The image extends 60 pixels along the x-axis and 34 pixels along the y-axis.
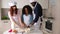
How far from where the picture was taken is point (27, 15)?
70cm

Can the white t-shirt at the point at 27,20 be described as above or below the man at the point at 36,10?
below

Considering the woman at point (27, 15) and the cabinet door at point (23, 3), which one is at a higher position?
the cabinet door at point (23, 3)

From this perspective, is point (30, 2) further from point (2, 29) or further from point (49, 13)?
point (2, 29)

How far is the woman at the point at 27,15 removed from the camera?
2.30ft

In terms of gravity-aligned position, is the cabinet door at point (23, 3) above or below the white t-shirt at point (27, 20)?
above

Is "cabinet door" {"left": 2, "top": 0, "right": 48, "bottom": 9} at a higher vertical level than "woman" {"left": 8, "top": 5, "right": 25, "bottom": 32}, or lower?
higher

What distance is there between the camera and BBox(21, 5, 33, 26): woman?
0.70m

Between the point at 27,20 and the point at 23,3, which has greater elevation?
the point at 23,3

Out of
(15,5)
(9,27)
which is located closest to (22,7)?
(15,5)

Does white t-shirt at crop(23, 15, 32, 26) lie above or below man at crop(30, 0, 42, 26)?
below

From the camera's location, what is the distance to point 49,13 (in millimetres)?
769

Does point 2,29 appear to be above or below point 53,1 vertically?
below

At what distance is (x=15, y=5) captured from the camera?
696mm

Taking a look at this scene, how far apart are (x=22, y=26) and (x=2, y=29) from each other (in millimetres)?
155
